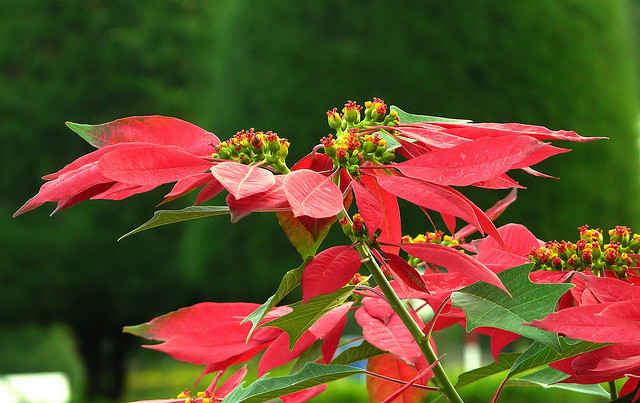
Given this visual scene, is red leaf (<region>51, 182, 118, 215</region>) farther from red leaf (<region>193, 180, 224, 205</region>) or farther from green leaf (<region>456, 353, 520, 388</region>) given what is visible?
green leaf (<region>456, 353, 520, 388</region>)

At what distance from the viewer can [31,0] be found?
5.05 m

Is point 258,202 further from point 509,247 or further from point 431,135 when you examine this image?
point 509,247

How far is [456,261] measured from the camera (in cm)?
38

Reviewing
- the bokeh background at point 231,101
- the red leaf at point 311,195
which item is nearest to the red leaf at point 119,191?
the red leaf at point 311,195

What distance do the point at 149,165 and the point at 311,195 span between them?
0.10 m

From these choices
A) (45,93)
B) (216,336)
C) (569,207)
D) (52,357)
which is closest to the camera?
(216,336)

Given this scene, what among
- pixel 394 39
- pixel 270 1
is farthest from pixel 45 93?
pixel 394 39

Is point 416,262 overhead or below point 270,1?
below

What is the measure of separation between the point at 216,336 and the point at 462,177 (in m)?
0.23

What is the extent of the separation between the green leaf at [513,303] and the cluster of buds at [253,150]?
13 centimetres

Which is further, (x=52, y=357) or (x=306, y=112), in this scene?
(x=52, y=357)

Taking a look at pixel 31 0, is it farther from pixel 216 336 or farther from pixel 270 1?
pixel 216 336

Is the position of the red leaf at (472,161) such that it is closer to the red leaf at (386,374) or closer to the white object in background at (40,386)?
the red leaf at (386,374)

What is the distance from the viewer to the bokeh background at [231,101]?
3834mm
